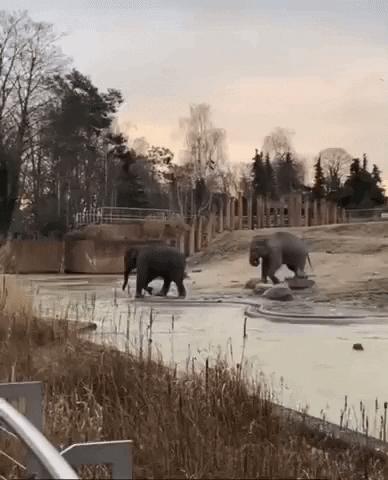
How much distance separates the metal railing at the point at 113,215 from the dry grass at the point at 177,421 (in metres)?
31.8

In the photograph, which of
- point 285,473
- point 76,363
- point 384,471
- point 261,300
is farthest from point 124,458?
point 261,300

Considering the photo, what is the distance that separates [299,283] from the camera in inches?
711

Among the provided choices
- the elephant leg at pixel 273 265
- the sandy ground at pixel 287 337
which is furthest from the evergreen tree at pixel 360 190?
the elephant leg at pixel 273 265

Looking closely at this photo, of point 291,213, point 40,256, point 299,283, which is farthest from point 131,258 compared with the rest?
point 291,213

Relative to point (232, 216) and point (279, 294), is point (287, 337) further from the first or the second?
point (232, 216)

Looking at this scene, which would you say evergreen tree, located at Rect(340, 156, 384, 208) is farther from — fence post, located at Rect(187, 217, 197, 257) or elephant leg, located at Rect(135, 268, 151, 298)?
elephant leg, located at Rect(135, 268, 151, 298)

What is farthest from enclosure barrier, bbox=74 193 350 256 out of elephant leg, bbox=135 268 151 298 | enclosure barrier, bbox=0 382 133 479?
enclosure barrier, bbox=0 382 133 479

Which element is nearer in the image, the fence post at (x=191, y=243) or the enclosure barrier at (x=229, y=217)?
the fence post at (x=191, y=243)

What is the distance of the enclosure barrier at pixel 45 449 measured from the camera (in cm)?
171

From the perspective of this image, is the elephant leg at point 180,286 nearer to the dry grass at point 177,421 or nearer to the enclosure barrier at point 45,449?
the dry grass at point 177,421

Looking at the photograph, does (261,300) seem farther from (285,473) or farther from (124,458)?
(124,458)

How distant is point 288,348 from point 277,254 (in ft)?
31.0

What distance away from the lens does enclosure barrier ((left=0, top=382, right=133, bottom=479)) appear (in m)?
1.71

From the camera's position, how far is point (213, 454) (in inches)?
146
